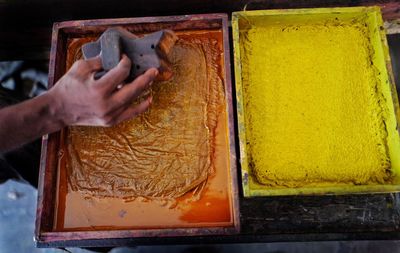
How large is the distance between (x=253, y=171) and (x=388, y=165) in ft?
1.63

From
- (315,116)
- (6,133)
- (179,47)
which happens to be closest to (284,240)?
(315,116)

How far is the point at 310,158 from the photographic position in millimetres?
1464

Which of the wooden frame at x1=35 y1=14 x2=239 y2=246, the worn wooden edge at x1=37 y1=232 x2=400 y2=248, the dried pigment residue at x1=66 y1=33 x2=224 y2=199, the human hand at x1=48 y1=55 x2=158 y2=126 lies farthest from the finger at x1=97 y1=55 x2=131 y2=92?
the worn wooden edge at x1=37 y1=232 x2=400 y2=248

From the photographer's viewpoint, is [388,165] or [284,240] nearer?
[388,165]

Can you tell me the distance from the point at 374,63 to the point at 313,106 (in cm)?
31

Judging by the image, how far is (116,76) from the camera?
1252 mm

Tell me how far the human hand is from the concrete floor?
893 mm

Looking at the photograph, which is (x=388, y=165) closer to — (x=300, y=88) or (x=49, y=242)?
(x=300, y=88)

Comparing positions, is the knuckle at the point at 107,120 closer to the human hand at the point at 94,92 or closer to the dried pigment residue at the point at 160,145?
the human hand at the point at 94,92

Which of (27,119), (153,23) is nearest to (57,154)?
(27,119)

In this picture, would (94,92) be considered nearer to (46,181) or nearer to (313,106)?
(46,181)

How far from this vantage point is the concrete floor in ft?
6.21

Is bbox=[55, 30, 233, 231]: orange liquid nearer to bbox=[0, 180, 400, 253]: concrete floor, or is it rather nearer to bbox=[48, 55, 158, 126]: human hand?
bbox=[48, 55, 158, 126]: human hand

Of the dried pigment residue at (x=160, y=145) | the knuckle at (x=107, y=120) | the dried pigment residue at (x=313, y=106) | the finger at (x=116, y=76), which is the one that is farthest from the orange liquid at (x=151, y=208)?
the finger at (x=116, y=76)
